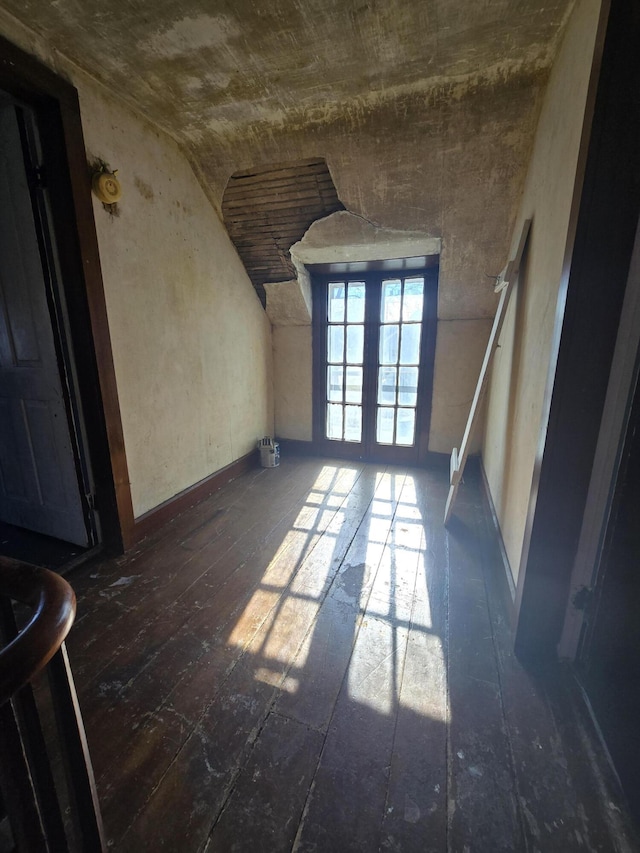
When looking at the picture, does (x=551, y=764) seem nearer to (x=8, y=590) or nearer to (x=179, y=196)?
(x=8, y=590)

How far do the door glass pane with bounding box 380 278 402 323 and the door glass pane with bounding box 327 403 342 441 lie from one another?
0.97 meters

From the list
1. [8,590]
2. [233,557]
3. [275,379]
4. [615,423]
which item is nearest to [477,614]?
[615,423]

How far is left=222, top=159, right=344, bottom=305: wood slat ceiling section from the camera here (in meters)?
2.21

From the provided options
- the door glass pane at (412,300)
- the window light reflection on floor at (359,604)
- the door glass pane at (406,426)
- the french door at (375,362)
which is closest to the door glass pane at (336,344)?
the french door at (375,362)

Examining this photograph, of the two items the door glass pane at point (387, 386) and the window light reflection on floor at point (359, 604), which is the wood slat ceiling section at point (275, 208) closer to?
the door glass pane at point (387, 386)

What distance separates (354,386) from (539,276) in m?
2.08

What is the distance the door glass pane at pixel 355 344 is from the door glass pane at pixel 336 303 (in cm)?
15

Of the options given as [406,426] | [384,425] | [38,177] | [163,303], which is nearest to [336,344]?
[384,425]

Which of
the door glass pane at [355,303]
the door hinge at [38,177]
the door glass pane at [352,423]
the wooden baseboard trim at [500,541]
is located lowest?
the wooden baseboard trim at [500,541]

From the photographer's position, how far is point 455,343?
298 centimetres

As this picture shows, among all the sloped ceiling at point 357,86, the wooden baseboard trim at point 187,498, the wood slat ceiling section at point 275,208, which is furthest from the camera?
the wood slat ceiling section at point 275,208

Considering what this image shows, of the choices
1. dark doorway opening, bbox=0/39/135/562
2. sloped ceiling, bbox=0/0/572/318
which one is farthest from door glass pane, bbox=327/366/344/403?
dark doorway opening, bbox=0/39/135/562

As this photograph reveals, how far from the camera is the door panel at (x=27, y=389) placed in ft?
5.18

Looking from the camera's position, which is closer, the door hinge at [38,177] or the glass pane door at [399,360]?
the door hinge at [38,177]
